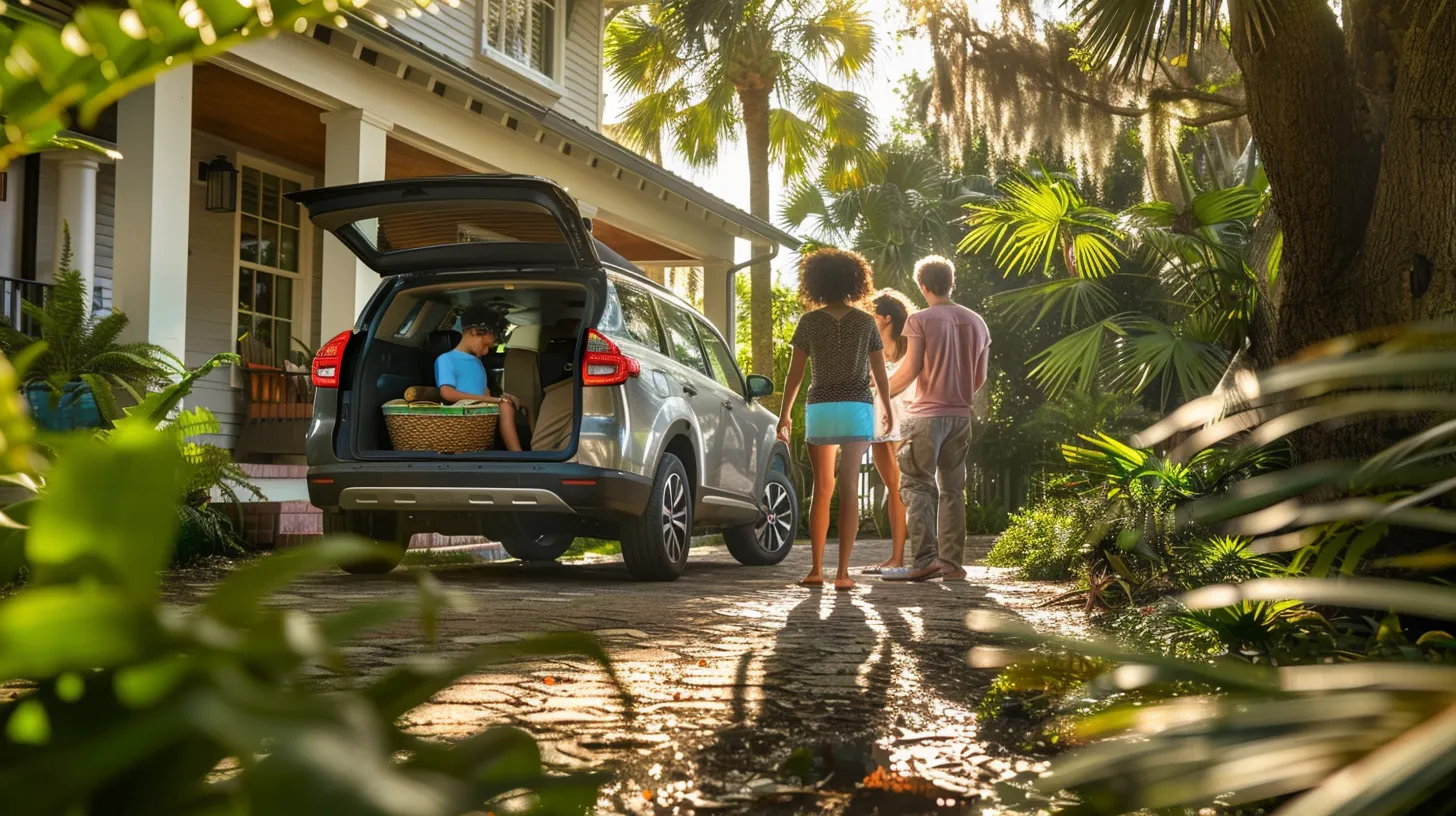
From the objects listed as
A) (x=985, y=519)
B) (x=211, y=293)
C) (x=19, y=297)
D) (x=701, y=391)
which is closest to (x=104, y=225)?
(x=211, y=293)

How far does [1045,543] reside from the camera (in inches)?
334

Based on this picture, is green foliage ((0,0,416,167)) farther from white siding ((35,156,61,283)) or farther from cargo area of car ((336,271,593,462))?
white siding ((35,156,61,283))

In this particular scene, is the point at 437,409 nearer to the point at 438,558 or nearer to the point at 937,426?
the point at 438,558

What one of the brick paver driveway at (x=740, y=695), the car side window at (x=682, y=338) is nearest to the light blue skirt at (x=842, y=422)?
the brick paver driveway at (x=740, y=695)

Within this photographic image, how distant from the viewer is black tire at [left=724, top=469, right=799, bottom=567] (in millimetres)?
9516

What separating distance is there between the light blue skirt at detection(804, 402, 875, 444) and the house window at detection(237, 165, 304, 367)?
7.30 m

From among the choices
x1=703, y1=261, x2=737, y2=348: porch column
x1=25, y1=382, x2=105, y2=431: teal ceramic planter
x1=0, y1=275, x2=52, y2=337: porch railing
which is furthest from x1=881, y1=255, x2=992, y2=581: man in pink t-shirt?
x1=703, y1=261, x2=737, y2=348: porch column

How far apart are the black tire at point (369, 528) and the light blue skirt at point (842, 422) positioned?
245 centimetres

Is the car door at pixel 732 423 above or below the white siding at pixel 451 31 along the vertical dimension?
below

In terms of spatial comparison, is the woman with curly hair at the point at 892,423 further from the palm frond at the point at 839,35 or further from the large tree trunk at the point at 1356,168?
the palm frond at the point at 839,35

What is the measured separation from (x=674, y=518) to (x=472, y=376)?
1477mm

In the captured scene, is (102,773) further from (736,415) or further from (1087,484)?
(736,415)

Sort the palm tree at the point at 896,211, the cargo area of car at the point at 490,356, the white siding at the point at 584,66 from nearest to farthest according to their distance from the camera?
the cargo area of car at the point at 490,356 < the white siding at the point at 584,66 < the palm tree at the point at 896,211

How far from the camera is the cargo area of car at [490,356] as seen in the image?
7223mm
